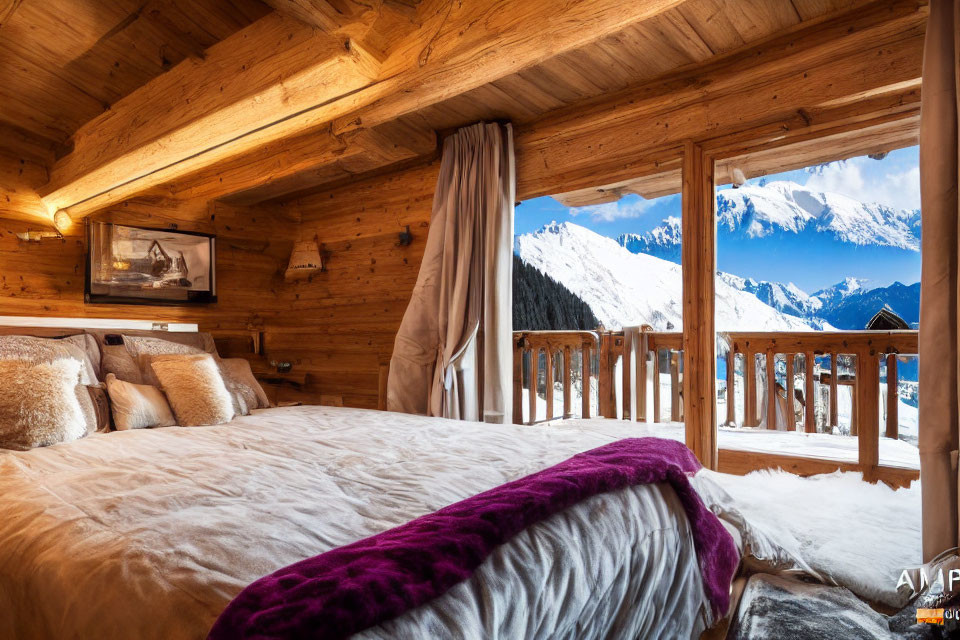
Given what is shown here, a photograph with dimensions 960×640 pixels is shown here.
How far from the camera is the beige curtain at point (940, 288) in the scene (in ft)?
6.07

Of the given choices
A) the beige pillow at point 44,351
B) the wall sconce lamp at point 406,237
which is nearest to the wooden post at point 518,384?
the wall sconce lamp at point 406,237

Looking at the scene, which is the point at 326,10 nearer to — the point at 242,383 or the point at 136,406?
the point at 136,406

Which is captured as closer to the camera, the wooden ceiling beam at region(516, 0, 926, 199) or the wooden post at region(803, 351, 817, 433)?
the wooden ceiling beam at region(516, 0, 926, 199)

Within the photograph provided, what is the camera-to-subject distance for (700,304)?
2705mm

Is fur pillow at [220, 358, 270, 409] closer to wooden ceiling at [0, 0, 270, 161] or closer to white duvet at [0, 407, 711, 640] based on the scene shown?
white duvet at [0, 407, 711, 640]

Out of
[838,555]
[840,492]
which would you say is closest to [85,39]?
[838,555]

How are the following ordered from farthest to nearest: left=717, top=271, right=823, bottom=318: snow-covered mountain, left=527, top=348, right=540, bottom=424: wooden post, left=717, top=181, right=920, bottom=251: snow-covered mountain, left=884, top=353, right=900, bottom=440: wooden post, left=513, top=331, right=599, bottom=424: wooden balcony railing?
left=717, top=271, right=823, bottom=318: snow-covered mountain, left=717, top=181, right=920, bottom=251: snow-covered mountain, left=513, top=331, right=599, bottom=424: wooden balcony railing, left=527, top=348, right=540, bottom=424: wooden post, left=884, top=353, right=900, bottom=440: wooden post

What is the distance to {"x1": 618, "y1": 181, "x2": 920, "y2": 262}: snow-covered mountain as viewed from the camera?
468 centimetres

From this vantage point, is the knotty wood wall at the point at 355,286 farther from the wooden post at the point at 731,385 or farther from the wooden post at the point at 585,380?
the wooden post at the point at 731,385

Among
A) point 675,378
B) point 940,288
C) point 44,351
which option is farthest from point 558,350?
point 44,351

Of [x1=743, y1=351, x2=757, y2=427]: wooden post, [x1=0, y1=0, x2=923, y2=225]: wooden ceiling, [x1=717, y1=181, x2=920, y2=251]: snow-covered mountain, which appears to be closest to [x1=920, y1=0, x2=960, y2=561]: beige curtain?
[x1=0, y1=0, x2=923, y2=225]: wooden ceiling

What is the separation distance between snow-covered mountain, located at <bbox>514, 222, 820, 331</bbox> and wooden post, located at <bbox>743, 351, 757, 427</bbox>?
171 centimetres

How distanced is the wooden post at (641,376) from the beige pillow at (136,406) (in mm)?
2981

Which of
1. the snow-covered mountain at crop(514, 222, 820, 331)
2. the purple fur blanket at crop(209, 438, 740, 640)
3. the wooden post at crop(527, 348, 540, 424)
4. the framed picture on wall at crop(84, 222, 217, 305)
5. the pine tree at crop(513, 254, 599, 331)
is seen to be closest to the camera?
the purple fur blanket at crop(209, 438, 740, 640)
